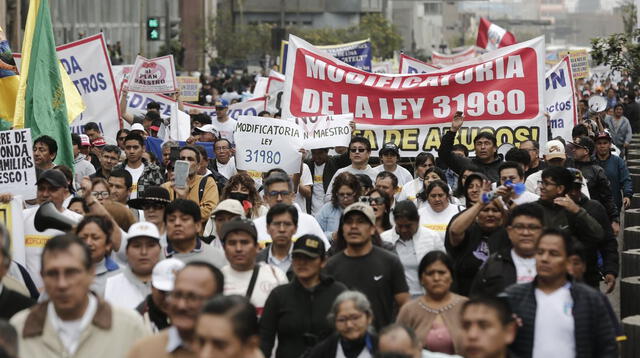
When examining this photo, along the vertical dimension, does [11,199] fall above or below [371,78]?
below

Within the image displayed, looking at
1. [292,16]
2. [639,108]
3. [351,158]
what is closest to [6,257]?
[351,158]

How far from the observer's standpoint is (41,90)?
13141mm

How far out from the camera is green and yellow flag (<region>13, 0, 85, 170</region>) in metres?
13.0

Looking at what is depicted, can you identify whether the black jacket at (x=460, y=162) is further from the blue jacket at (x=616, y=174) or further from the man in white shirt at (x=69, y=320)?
the man in white shirt at (x=69, y=320)

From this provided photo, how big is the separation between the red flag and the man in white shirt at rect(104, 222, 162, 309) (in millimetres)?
24389

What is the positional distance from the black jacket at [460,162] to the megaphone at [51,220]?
4333 millimetres

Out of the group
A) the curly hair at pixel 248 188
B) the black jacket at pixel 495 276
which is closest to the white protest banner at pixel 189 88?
the curly hair at pixel 248 188

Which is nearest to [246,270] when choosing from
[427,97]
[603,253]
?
[603,253]

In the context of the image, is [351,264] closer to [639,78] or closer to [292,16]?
[639,78]

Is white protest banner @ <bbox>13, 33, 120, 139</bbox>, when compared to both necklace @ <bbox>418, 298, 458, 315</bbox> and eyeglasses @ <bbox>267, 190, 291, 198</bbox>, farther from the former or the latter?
necklace @ <bbox>418, 298, 458, 315</bbox>

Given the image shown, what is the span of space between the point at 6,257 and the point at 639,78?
47.3ft

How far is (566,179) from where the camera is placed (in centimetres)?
988

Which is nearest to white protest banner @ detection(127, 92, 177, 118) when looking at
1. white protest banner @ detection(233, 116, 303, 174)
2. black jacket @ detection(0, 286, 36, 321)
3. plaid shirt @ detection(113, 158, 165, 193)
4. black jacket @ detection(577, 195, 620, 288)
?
white protest banner @ detection(233, 116, 303, 174)

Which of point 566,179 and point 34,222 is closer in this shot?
point 34,222
